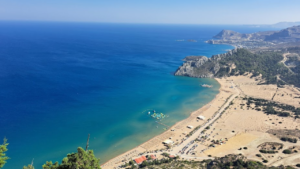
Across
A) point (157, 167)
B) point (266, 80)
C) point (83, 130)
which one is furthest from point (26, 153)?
point (266, 80)

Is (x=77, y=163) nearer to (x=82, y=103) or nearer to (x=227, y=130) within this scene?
(x=227, y=130)

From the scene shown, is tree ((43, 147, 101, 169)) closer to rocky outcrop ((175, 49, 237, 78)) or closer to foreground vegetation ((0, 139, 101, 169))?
foreground vegetation ((0, 139, 101, 169))

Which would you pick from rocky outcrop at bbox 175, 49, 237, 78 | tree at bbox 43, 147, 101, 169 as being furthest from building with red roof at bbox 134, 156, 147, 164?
rocky outcrop at bbox 175, 49, 237, 78

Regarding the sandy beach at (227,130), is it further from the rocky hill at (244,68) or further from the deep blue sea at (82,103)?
the rocky hill at (244,68)

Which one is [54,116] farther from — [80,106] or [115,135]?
[115,135]

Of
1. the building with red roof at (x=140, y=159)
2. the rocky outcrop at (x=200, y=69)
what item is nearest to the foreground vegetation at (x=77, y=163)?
the building with red roof at (x=140, y=159)

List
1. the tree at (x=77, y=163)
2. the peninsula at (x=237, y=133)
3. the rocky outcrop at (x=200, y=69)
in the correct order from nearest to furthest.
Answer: the tree at (x=77, y=163) < the peninsula at (x=237, y=133) < the rocky outcrop at (x=200, y=69)

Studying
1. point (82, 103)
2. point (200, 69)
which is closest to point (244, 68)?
point (200, 69)

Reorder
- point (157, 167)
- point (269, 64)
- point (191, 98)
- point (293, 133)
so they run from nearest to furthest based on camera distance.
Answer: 1. point (157, 167)
2. point (293, 133)
3. point (191, 98)
4. point (269, 64)
